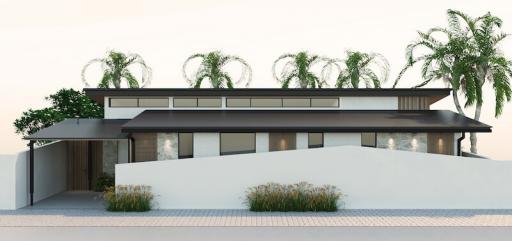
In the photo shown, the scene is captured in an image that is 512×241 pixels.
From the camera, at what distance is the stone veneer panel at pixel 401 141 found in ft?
80.0

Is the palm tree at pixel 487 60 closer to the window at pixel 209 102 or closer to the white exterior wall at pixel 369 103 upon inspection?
the white exterior wall at pixel 369 103

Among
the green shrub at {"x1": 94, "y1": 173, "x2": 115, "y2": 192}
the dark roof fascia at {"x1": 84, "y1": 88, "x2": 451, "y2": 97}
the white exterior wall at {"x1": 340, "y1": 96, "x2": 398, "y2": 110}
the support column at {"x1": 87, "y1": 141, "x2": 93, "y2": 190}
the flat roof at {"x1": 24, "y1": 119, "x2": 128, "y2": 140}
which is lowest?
Result: the green shrub at {"x1": 94, "y1": 173, "x2": 115, "y2": 192}

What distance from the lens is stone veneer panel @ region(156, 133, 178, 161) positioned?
939 inches

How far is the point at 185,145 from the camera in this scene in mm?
24094

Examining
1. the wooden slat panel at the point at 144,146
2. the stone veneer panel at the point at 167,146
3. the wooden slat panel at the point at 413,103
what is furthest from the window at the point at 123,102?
the wooden slat panel at the point at 413,103

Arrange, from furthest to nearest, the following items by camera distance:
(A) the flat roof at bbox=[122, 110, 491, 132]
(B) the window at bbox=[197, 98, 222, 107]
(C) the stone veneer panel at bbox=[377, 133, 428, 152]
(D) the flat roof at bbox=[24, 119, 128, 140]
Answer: (B) the window at bbox=[197, 98, 222, 107] → (C) the stone veneer panel at bbox=[377, 133, 428, 152] → (A) the flat roof at bbox=[122, 110, 491, 132] → (D) the flat roof at bbox=[24, 119, 128, 140]

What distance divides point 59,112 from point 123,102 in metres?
15.1

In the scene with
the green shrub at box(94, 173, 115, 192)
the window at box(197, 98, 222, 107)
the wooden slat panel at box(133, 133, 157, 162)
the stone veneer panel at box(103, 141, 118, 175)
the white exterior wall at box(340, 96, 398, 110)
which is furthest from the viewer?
the white exterior wall at box(340, 96, 398, 110)

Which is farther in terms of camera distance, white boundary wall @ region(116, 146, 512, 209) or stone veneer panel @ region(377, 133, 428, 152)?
stone veneer panel @ region(377, 133, 428, 152)

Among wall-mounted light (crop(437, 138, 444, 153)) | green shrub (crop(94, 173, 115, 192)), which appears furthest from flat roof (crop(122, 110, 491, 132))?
green shrub (crop(94, 173, 115, 192))

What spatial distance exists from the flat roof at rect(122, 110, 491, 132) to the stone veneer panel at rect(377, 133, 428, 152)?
21.7 inches

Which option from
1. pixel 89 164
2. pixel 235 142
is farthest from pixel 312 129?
pixel 89 164

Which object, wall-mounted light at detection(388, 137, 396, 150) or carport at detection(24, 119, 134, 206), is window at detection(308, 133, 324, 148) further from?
carport at detection(24, 119, 134, 206)

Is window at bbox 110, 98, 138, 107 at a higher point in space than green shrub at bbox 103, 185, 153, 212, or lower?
higher
